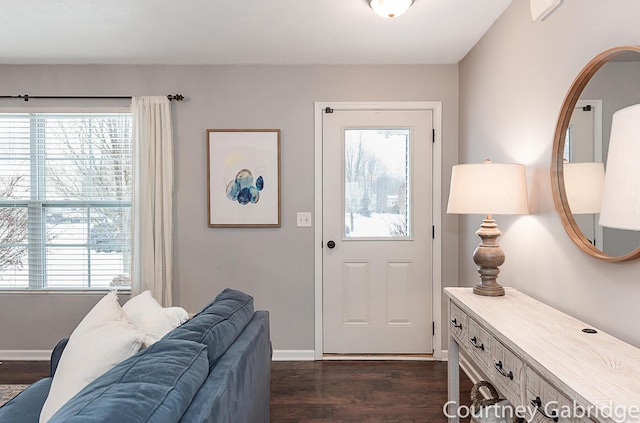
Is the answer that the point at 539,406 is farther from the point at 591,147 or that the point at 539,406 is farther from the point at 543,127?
the point at 543,127

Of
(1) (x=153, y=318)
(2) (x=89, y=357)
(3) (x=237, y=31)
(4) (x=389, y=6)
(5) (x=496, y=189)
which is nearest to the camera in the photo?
(2) (x=89, y=357)

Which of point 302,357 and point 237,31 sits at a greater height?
point 237,31

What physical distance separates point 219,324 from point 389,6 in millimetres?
1837

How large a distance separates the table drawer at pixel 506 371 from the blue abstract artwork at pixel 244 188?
2251 millimetres

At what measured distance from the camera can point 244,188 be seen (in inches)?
134

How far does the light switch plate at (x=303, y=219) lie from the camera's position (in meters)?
3.44

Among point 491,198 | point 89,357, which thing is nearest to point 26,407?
point 89,357

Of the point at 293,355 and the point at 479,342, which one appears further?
the point at 293,355

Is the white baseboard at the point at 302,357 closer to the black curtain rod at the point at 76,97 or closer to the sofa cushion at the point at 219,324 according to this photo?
the sofa cushion at the point at 219,324

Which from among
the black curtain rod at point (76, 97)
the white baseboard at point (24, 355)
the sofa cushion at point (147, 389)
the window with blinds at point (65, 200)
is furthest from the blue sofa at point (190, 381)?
the black curtain rod at point (76, 97)

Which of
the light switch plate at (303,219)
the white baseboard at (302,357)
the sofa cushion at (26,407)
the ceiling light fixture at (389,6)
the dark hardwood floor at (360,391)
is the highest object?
the ceiling light fixture at (389,6)

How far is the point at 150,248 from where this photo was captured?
10.9 ft

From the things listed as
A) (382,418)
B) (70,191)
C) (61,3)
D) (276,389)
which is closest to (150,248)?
(70,191)

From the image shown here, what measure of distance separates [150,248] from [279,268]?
104 centimetres
